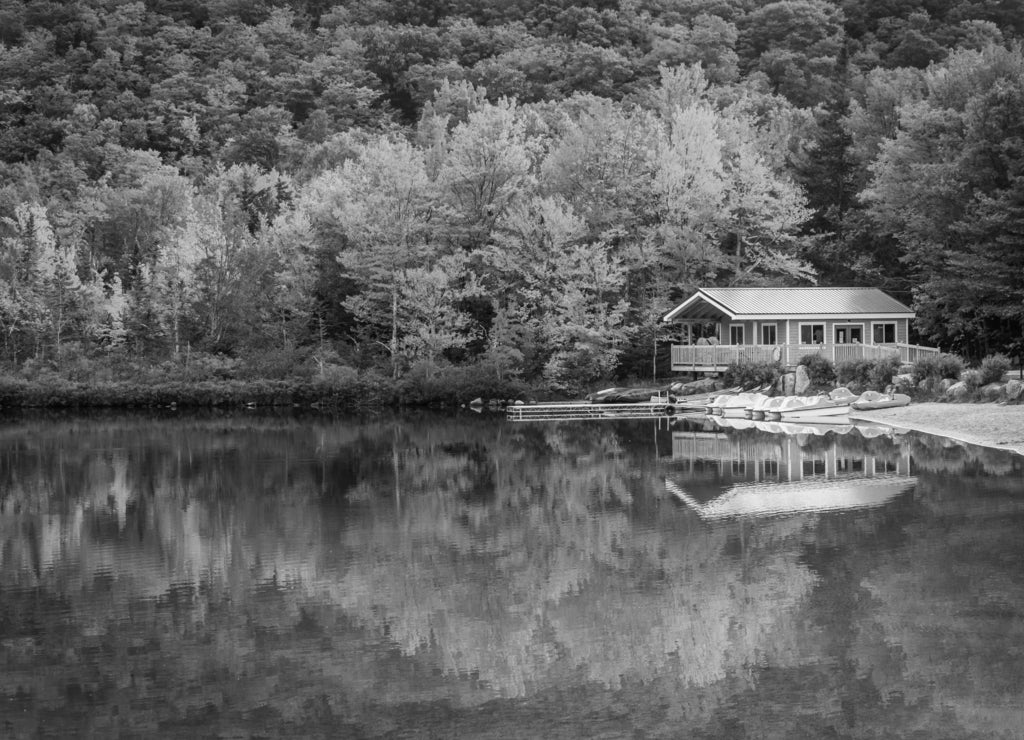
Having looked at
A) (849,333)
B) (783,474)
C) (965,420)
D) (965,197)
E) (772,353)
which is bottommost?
(783,474)

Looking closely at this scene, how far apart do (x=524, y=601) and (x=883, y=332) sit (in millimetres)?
35593

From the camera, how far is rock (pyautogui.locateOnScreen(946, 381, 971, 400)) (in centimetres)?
3472

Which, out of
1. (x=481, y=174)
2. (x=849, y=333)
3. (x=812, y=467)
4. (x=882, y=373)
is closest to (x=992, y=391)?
(x=882, y=373)

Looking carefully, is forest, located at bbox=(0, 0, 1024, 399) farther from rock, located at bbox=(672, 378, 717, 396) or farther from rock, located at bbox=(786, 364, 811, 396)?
rock, located at bbox=(786, 364, 811, 396)

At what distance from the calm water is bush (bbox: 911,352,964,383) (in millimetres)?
11361

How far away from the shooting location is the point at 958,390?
115 feet

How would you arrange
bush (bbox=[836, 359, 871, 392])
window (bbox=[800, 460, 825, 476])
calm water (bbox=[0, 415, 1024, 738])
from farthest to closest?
bush (bbox=[836, 359, 871, 392])
window (bbox=[800, 460, 825, 476])
calm water (bbox=[0, 415, 1024, 738])

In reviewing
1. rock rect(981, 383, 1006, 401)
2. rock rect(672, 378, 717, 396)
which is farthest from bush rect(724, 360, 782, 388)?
rock rect(981, 383, 1006, 401)

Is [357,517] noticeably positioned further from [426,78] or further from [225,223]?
[426,78]

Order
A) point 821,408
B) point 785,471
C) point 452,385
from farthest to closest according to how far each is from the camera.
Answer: point 452,385
point 821,408
point 785,471

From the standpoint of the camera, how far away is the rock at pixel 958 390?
34719mm

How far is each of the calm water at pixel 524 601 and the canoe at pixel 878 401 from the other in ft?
35.2

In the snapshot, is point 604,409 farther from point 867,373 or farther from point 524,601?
point 524,601

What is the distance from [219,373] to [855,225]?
28484 millimetres
